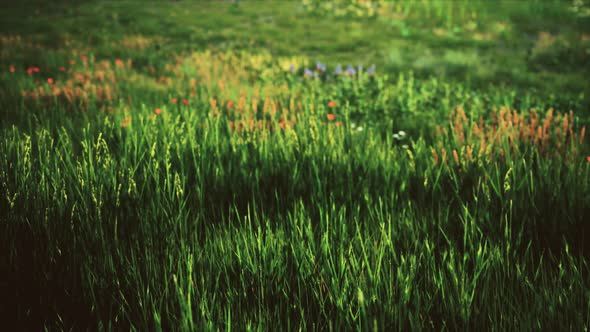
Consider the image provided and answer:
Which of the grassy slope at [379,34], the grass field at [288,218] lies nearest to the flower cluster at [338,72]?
the grass field at [288,218]

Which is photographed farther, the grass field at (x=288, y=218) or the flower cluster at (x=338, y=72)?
the flower cluster at (x=338, y=72)

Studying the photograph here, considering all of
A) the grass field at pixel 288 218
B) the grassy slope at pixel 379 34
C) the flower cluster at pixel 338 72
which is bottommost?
the grass field at pixel 288 218

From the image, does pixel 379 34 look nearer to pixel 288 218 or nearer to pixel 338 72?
pixel 338 72

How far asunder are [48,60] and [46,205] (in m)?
5.08

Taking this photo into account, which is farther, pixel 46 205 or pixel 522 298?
pixel 46 205

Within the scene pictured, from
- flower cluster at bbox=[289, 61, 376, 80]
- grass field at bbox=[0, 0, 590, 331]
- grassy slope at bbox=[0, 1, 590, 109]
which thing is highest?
grassy slope at bbox=[0, 1, 590, 109]

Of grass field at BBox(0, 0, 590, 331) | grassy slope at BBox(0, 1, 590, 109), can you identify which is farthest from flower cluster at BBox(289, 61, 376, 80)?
grassy slope at BBox(0, 1, 590, 109)

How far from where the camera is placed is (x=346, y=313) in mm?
1369

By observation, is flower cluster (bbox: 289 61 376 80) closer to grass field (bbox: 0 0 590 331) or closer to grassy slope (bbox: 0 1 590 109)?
grass field (bbox: 0 0 590 331)

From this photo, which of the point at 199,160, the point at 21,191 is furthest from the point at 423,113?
the point at 21,191

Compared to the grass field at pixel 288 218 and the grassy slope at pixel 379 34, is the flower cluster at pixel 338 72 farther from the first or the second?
the grassy slope at pixel 379 34

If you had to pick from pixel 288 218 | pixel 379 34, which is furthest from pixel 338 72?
pixel 379 34

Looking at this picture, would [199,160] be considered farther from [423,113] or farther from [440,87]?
[440,87]

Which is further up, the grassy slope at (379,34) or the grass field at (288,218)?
the grassy slope at (379,34)
